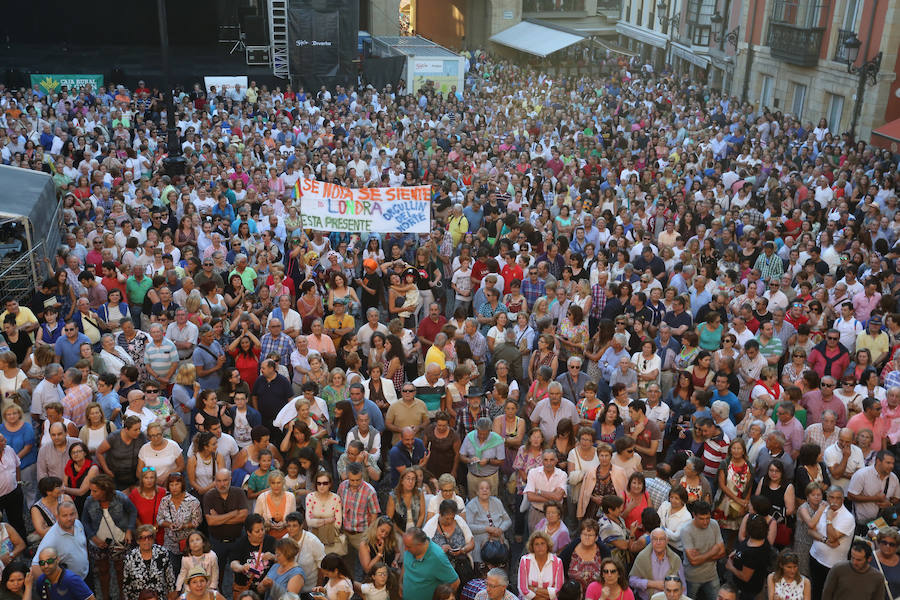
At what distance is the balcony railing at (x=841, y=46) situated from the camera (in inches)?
962

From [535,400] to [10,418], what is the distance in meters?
4.74

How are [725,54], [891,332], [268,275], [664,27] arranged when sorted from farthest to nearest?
[664,27] < [725,54] < [268,275] < [891,332]

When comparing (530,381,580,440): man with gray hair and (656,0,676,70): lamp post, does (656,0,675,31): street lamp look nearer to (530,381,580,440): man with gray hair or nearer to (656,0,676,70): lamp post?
(656,0,676,70): lamp post

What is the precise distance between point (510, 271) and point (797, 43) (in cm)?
1889

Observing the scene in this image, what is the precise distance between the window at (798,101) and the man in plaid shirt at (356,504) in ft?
78.6

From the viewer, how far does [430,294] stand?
475 inches

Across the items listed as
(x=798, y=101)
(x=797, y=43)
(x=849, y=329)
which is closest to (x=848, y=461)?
(x=849, y=329)

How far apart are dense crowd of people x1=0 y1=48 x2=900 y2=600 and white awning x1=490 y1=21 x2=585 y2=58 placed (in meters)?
23.6

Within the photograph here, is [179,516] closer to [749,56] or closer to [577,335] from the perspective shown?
[577,335]

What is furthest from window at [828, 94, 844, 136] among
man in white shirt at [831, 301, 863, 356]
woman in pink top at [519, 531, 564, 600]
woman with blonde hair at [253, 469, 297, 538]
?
woman with blonde hair at [253, 469, 297, 538]

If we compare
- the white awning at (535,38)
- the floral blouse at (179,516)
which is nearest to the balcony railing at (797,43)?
the white awning at (535,38)

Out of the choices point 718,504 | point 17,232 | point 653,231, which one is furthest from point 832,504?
point 17,232

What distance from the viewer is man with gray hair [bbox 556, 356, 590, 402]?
9242mm

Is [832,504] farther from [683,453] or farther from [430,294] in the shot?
[430,294]
